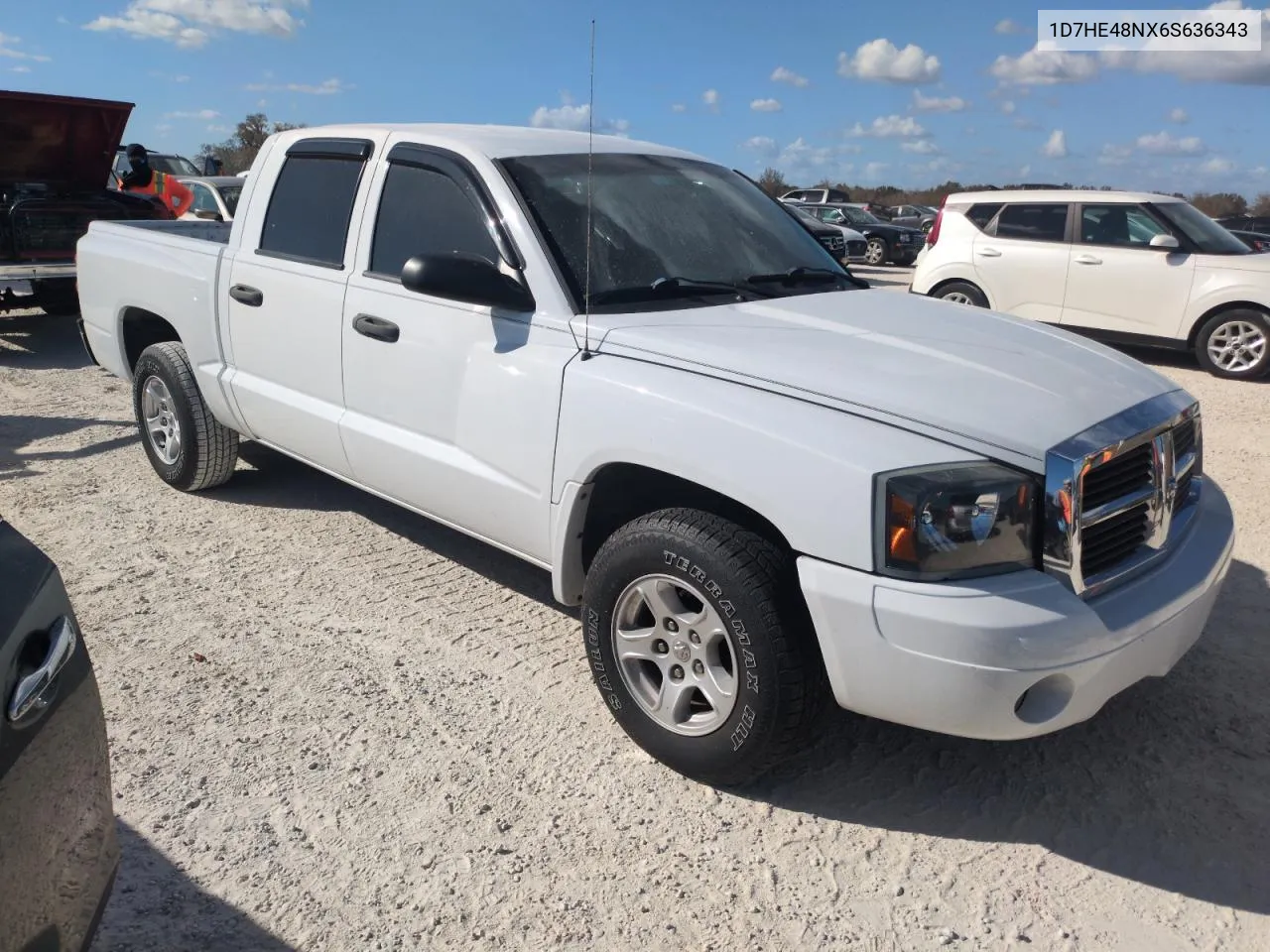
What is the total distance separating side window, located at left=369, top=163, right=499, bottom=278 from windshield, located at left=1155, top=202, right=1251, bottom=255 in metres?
8.67

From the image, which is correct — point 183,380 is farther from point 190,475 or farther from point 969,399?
point 969,399

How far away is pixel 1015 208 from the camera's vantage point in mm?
10812

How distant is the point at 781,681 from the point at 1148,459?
1.24m

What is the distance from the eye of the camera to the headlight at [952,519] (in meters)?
2.47

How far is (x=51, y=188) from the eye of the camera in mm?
9680

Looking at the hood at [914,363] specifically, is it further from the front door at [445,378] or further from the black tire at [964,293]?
the black tire at [964,293]

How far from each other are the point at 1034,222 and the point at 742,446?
9.27 metres

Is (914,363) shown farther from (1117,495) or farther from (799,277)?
(799,277)

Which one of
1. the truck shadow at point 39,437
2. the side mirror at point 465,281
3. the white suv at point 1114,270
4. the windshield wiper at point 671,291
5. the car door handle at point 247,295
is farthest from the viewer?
the white suv at point 1114,270

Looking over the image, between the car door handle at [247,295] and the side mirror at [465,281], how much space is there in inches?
58.0

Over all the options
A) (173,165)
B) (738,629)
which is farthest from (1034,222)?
(173,165)

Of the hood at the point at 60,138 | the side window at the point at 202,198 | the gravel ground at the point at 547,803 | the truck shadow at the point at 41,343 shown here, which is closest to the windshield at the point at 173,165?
the side window at the point at 202,198

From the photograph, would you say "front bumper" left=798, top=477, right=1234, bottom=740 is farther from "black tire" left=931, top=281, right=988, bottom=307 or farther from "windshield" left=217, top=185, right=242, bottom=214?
"windshield" left=217, top=185, right=242, bottom=214

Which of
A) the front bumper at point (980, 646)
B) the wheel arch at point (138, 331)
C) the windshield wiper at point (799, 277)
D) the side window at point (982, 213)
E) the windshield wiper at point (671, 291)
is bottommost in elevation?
the front bumper at point (980, 646)
